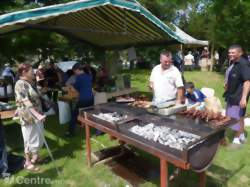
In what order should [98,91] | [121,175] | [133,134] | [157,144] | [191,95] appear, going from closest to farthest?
1. [157,144]
2. [133,134]
3. [121,175]
4. [191,95]
5. [98,91]

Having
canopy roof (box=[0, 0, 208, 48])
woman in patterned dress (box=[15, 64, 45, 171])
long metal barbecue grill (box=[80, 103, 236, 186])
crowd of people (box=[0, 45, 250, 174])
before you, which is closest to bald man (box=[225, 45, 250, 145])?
crowd of people (box=[0, 45, 250, 174])

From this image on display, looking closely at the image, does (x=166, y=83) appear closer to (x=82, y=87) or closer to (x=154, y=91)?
(x=154, y=91)

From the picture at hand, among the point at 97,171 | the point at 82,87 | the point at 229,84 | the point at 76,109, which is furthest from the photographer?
the point at 76,109

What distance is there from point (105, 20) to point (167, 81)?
3.16 m

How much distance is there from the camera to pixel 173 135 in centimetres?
288

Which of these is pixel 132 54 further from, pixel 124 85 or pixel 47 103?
pixel 47 103

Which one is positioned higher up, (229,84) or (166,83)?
(166,83)

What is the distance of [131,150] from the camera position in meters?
4.85

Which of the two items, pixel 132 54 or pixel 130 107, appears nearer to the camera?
pixel 130 107

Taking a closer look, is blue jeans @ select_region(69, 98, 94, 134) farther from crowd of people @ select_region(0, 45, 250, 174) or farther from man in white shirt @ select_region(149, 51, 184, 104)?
man in white shirt @ select_region(149, 51, 184, 104)

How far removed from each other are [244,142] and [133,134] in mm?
3094

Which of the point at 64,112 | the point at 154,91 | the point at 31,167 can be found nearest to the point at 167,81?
the point at 154,91

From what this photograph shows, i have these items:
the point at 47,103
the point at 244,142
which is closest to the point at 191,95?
the point at 244,142

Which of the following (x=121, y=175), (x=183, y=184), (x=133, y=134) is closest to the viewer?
(x=133, y=134)
